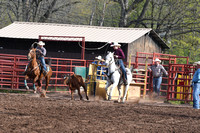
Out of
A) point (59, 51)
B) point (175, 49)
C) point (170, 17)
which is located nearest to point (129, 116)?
point (59, 51)

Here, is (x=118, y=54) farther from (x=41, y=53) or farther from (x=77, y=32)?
(x=77, y=32)

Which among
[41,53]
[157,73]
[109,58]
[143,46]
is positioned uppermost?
[143,46]

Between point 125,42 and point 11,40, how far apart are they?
324 inches

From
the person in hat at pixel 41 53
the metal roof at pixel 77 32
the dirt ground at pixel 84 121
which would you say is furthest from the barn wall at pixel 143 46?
the dirt ground at pixel 84 121

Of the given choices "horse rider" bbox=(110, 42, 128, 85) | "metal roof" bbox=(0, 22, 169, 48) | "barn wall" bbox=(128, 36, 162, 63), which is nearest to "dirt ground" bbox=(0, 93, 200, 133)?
"horse rider" bbox=(110, 42, 128, 85)

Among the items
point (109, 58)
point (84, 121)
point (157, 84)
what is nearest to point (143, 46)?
point (157, 84)

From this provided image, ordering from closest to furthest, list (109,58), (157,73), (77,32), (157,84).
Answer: (109,58)
(157,73)
(157,84)
(77,32)

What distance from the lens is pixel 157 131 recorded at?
25.2 feet

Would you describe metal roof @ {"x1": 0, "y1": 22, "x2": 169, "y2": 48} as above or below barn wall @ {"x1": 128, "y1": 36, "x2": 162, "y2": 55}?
above

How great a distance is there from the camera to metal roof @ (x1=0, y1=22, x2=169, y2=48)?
2466cm

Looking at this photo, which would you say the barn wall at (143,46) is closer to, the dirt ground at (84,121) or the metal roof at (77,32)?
the metal roof at (77,32)

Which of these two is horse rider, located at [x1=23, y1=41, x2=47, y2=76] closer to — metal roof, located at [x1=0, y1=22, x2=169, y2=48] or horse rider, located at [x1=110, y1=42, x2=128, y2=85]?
horse rider, located at [x1=110, y1=42, x2=128, y2=85]

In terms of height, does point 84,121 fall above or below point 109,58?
below

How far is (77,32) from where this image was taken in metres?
26.8
